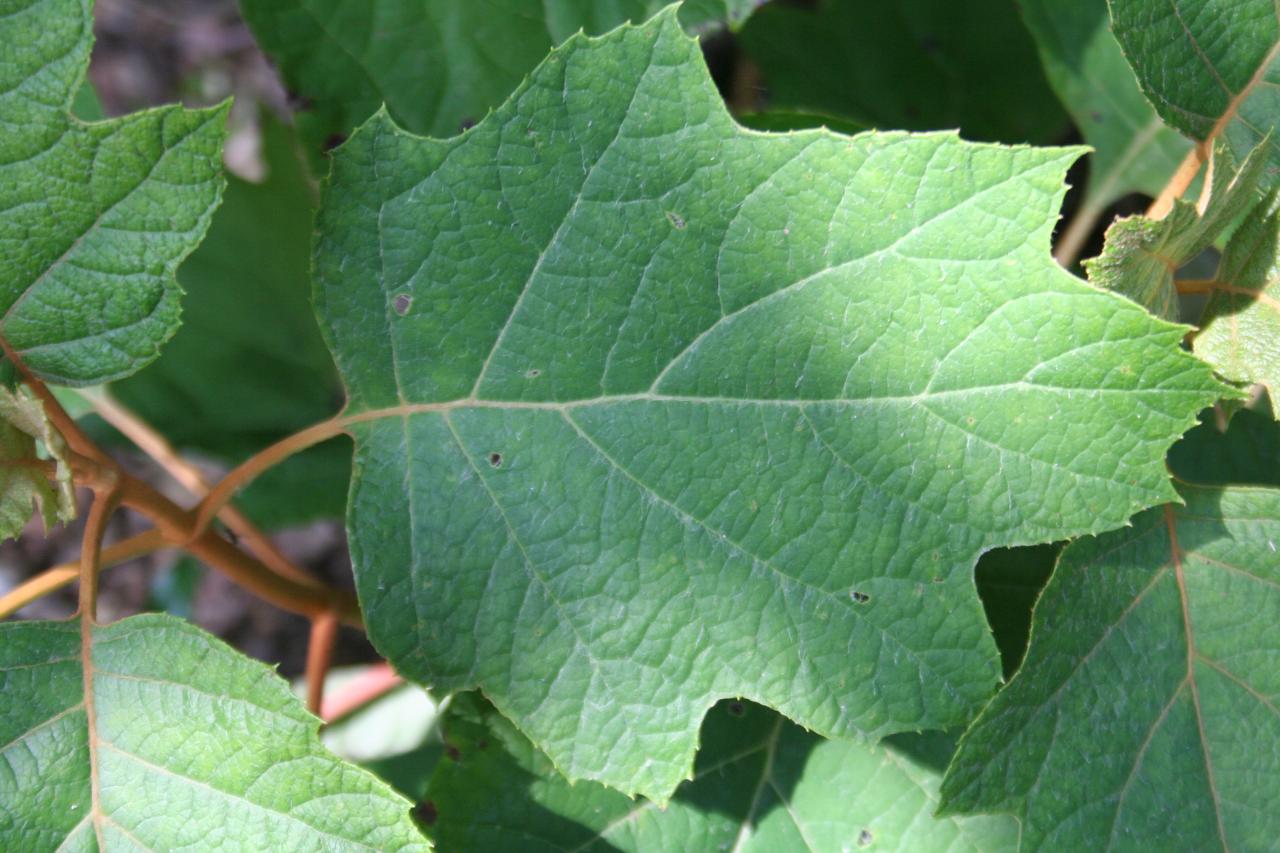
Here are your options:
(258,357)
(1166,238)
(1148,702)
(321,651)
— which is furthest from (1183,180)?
(258,357)

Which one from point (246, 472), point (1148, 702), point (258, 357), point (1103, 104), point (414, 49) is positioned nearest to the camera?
point (1148, 702)

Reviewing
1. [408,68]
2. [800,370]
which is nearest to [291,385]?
[408,68]

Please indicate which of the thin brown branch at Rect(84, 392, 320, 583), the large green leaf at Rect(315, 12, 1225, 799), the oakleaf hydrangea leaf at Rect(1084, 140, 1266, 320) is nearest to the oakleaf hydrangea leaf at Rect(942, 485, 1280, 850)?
the large green leaf at Rect(315, 12, 1225, 799)

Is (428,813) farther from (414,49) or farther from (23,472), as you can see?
(414,49)

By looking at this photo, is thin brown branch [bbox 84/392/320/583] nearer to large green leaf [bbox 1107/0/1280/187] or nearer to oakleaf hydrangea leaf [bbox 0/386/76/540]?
oakleaf hydrangea leaf [bbox 0/386/76/540]

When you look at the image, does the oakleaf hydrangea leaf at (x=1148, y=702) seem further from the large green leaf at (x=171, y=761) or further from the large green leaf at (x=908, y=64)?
the large green leaf at (x=908, y=64)

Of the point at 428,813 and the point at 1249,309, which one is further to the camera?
the point at 428,813

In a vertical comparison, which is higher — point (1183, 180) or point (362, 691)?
point (1183, 180)

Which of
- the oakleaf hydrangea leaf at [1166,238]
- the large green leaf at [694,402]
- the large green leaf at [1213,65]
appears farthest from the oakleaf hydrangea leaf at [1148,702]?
the large green leaf at [1213,65]
